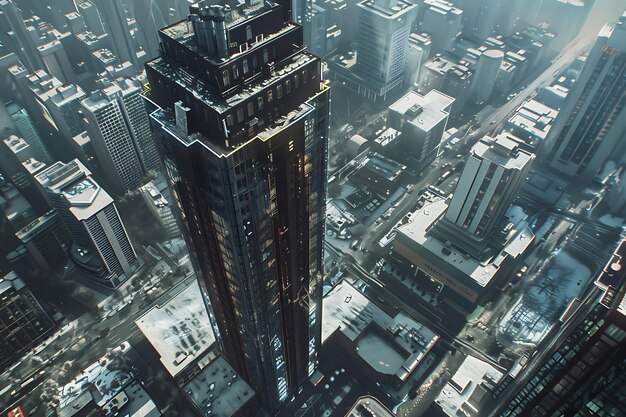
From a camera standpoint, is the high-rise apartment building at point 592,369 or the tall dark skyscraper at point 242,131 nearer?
the high-rise apartment building at point 592,369

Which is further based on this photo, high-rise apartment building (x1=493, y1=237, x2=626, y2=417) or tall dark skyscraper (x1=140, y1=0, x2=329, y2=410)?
tall dark skyscraper (x1=140, y1=0, x2=329, y2=410)

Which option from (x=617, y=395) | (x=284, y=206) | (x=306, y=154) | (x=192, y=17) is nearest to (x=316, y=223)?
(x=284, y=206)

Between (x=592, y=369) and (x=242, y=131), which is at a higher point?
(x=242, y=131)

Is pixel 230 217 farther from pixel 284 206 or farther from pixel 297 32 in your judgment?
pixel 297 32

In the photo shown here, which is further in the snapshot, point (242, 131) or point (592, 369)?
point (242, 131)
